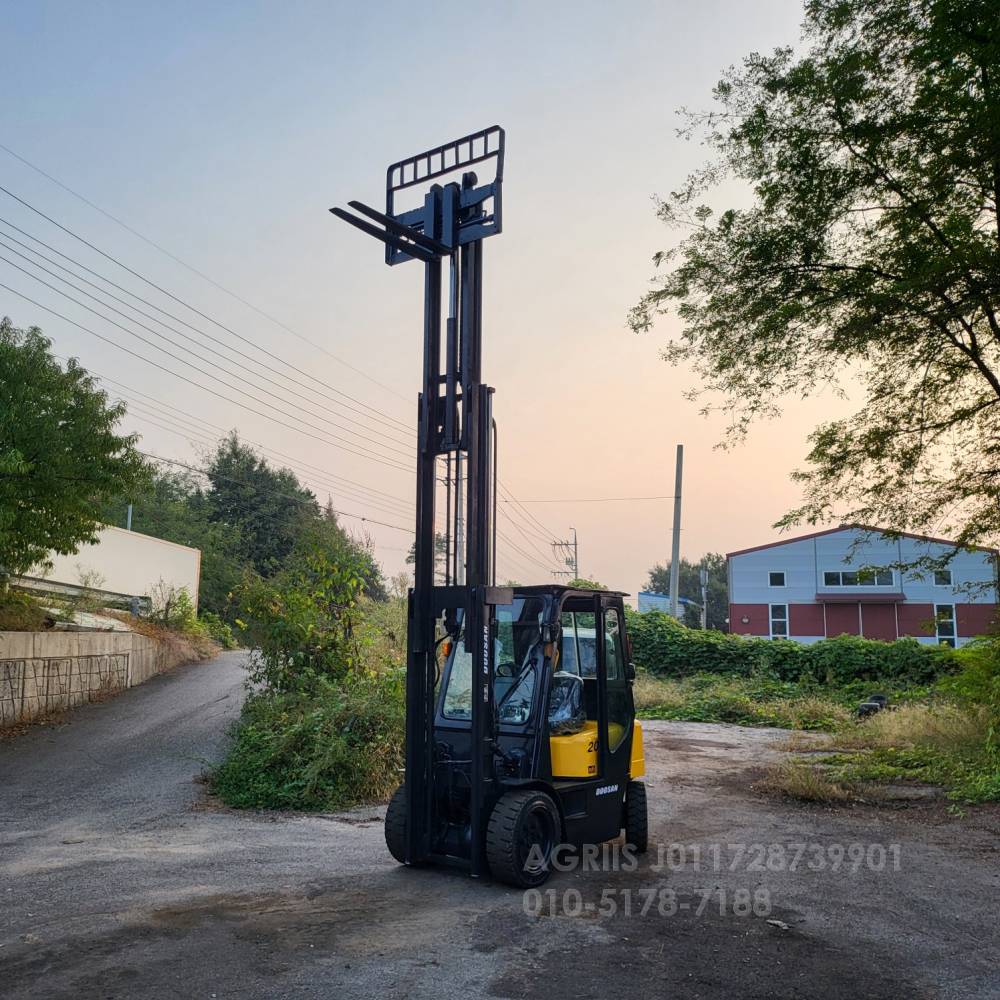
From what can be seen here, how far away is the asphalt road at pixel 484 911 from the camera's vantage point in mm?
4871

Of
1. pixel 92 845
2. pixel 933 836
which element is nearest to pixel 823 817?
pixel 933 836

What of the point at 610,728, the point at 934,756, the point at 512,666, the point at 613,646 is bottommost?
the point at 934,756

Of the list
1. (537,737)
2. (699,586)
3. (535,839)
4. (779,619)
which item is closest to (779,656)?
(779,619)

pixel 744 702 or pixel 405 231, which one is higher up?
pixel 405 231

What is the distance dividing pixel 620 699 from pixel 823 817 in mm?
4055

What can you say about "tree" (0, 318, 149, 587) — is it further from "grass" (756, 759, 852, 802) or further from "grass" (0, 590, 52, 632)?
"grass" (756, 759, 852, 802)

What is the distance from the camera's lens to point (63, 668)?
17344 millimetres

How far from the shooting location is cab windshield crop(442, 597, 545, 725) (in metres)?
7.11

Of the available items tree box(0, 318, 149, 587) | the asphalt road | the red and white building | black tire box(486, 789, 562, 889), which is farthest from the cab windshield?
the red and white building

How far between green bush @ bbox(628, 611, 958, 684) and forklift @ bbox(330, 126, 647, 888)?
18.6 metres

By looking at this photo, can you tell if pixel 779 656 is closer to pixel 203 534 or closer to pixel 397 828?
pixel 397 828

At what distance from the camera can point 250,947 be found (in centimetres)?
A: 528

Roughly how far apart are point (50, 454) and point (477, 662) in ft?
33.0

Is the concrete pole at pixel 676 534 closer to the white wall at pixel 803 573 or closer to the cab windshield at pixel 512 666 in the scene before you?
the white wall at pixel 803 573
